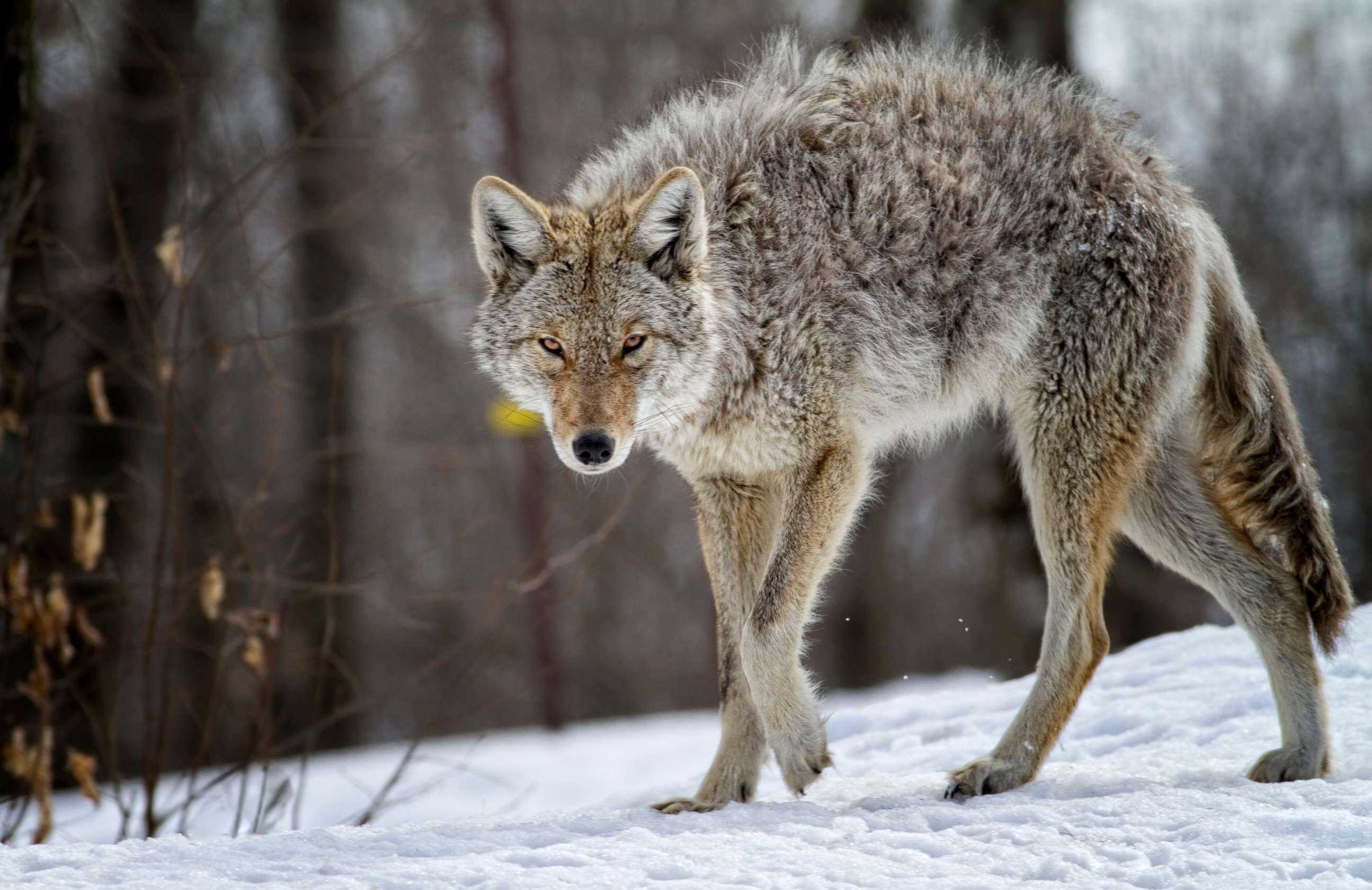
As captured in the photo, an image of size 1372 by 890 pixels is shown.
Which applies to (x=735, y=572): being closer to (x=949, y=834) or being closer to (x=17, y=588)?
(x=949, y=834)

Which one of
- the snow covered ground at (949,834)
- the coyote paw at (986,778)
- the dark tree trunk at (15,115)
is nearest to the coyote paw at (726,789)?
the snow covered ground at (949,834)

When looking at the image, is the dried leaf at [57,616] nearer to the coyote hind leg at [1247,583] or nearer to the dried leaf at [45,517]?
the dried leaf at [45,517]

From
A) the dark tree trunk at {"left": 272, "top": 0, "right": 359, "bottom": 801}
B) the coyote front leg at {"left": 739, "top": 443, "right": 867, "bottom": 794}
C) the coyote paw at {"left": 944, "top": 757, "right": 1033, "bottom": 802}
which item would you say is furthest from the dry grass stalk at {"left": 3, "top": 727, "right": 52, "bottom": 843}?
the dark tree trunk at {"left": 272, "top": 0, "right": 359, "bottom": 801}

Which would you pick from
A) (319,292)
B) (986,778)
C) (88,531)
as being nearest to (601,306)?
(986,778)

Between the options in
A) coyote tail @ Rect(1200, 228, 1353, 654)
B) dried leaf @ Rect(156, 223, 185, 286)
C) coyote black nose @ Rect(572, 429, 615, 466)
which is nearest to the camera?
coyote black nose @ Rect(572, 429, 615, 466)

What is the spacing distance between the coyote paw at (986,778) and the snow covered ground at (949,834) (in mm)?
87

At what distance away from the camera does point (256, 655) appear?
5.25 metres

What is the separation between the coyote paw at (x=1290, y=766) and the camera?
4219 mm

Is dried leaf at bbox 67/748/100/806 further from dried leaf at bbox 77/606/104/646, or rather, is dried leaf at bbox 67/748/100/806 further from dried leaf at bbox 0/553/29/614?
dried leaf at bbox 0/553/29/614

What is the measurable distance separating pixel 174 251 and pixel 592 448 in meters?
2.09

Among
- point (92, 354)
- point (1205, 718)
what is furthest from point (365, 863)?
point (92, 354)

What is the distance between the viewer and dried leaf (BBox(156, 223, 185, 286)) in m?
5.06

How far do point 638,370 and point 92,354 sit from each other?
21.1 feet

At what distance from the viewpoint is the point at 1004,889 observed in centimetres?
314
